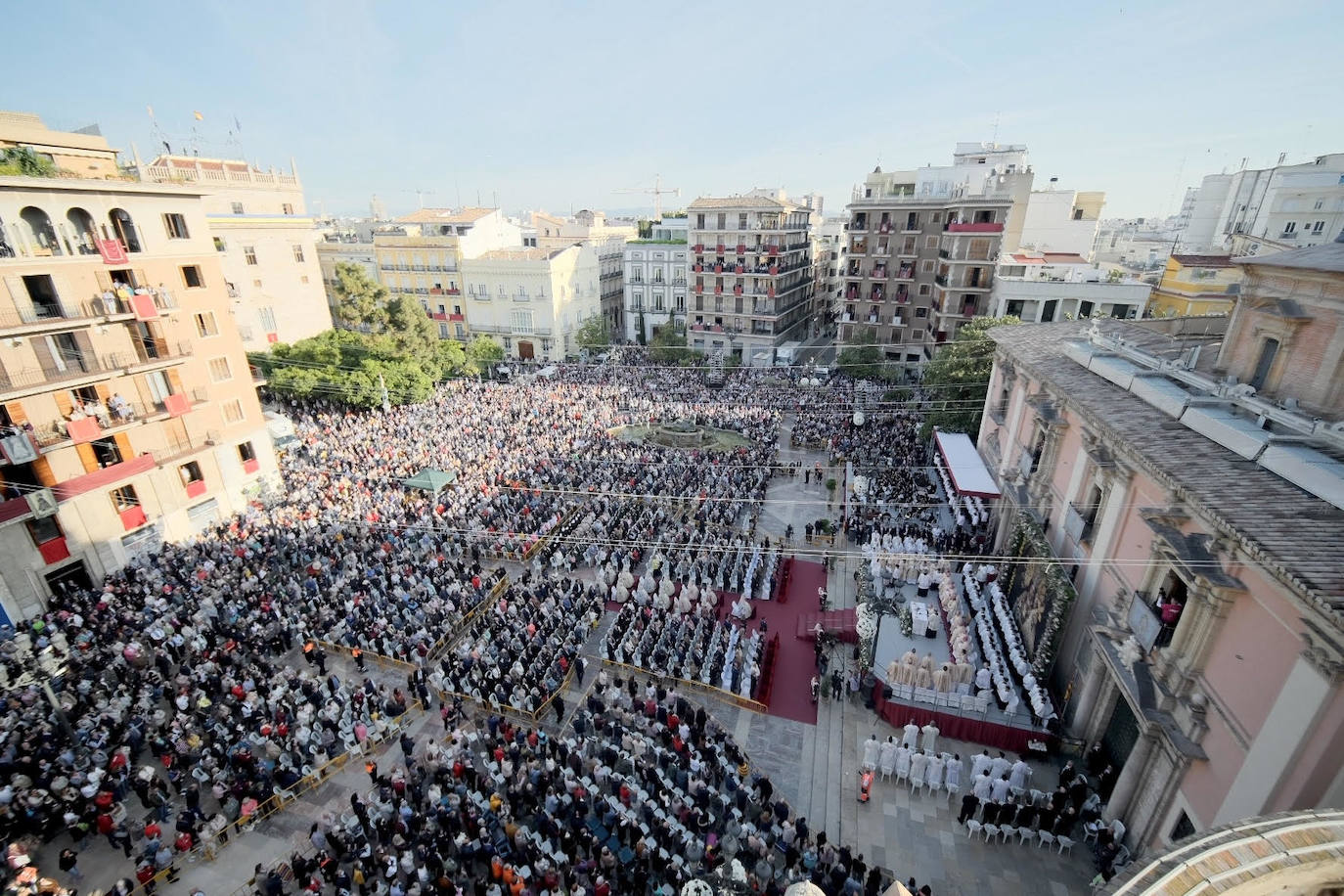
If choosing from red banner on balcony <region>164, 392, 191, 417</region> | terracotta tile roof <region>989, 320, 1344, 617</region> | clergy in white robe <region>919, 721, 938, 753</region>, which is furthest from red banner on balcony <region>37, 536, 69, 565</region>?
terracotta tile roof <region>989, 320, 1344, 617</region>

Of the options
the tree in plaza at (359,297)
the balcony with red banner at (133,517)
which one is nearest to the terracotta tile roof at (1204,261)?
the tree in plaza at (359,297)

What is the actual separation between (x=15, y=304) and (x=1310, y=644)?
111ft

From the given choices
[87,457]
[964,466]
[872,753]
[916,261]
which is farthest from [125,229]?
[916,261]

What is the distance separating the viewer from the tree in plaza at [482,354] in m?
45.2

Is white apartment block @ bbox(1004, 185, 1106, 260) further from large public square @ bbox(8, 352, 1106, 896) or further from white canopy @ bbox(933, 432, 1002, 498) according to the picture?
large public square @ bbox(8, 352, 1106, 896)

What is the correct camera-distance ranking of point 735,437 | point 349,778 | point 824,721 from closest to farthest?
point 349,778 → point 824,721 → point 735,437

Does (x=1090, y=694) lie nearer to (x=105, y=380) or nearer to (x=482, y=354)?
(x=105, y=380)

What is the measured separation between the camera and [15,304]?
63.7 ft

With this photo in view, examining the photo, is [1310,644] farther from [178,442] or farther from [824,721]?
[178,442]

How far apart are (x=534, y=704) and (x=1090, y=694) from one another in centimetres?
1418

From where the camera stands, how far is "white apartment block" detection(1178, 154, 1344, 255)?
126 feet

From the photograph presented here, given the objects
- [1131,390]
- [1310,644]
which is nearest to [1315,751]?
[1310,644]

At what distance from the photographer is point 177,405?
23.6m

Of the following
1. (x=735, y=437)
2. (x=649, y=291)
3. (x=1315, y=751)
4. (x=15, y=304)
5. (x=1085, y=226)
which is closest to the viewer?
(x=1315, y=751)
